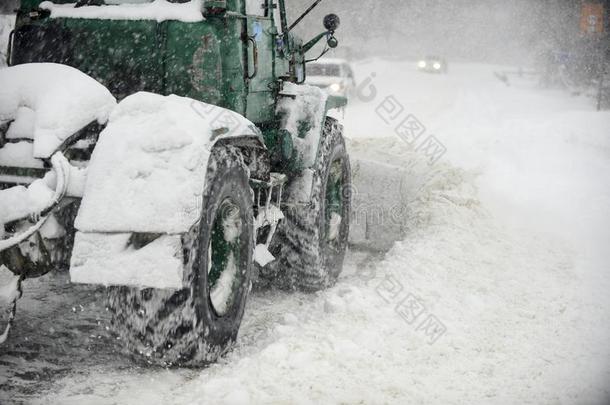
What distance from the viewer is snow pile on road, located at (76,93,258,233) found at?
2959 millimetres

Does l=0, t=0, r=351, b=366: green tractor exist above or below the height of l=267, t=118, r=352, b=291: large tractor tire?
above

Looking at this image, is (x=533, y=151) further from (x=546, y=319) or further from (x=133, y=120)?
(x=133, y=120)

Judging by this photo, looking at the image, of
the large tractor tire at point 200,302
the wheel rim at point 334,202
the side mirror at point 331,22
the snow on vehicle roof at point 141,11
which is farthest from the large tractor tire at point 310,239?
the snow on vehicle roof at point 141,11

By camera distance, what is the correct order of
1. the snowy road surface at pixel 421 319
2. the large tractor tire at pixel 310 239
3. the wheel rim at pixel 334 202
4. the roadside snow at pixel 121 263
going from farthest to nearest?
the wheel rim at pixel 334 202
the large tractor tire at pixel 310 239
the snowy road surface at pixel 421 319
the roadside snow at pixel 121 263

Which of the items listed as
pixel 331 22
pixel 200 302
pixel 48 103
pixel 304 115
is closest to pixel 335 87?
pixel 331 22

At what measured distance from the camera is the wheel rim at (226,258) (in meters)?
3.79

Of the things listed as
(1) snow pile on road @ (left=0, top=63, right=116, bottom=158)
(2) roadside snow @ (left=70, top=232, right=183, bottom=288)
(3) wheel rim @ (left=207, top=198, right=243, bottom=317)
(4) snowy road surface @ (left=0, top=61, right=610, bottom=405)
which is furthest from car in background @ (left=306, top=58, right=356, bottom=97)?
(2) roadside snow @ (left=70, top=232, right=183, bottom=288)

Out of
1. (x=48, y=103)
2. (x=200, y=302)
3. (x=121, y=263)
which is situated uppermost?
(x=48, y=103)

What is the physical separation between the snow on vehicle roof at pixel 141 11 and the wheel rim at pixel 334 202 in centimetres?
240

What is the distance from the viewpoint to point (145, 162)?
121 inches

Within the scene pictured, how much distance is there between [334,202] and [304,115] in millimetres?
1289

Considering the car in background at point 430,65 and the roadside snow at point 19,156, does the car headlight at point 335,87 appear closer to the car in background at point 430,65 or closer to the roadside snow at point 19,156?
the roadside snow at point 19,156

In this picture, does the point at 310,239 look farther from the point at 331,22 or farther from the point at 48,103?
the point at 48,103

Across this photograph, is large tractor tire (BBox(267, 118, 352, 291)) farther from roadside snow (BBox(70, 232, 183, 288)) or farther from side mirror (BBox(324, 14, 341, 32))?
roadside snow (BBox(70, 232, 183, 288))
